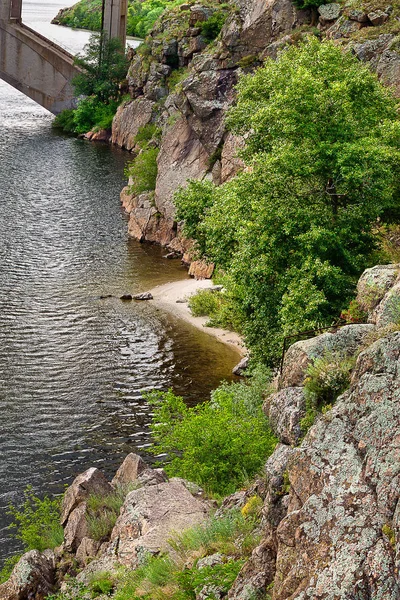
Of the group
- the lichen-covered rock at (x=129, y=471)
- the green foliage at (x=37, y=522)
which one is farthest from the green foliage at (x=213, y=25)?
the green foliage at (x=37, y=522)

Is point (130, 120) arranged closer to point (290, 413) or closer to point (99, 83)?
point (99, 83)

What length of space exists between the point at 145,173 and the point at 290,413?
49748mm

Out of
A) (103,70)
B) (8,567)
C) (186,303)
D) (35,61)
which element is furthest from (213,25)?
(8,567)

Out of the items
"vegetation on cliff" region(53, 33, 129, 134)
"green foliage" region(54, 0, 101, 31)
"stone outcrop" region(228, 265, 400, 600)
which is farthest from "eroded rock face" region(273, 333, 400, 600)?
"green foliage" region(54, 0, 101, 31)

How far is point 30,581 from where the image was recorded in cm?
2095

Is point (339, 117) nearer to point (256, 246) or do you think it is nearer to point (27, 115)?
point (256, 246)

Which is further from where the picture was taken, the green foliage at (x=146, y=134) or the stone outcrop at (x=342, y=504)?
the green foliage at (x=146, y=134)

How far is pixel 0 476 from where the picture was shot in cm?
2888

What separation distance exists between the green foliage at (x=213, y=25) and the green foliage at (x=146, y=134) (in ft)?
29.3

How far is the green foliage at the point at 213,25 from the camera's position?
67.8 meters

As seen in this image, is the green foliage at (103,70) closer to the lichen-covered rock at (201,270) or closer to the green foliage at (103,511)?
the lichen-covered rock at (201,270)

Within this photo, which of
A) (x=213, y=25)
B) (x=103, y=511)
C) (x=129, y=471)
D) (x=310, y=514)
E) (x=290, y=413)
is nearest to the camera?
(x=310, y=514)

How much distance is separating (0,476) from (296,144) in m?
15.9

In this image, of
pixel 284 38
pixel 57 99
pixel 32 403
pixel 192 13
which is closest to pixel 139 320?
pixel 32 403
